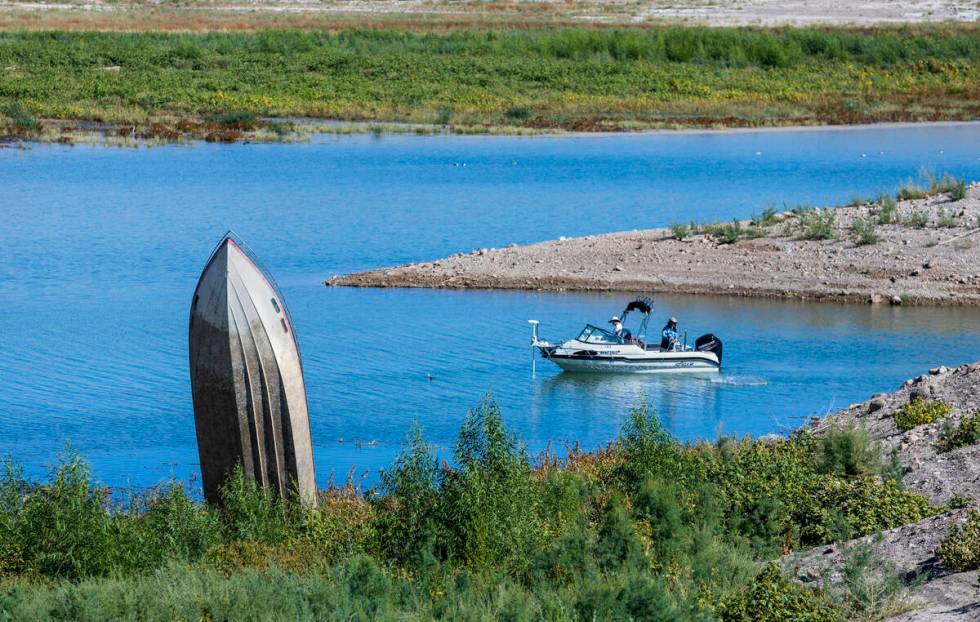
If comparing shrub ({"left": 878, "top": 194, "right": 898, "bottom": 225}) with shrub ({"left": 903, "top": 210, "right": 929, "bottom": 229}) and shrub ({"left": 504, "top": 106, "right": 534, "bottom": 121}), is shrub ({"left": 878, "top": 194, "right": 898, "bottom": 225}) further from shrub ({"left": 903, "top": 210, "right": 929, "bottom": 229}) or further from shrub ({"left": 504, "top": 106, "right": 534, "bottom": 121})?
shrub ({"left": 504, "top": 106, "right": 534, "bottom": 121})

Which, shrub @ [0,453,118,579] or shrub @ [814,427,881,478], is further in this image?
shrub @ [814,427,881,478]

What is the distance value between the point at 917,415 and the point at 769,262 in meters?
15.5

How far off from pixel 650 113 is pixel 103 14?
53123 millimetres

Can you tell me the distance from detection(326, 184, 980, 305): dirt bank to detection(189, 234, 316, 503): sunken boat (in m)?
18.2

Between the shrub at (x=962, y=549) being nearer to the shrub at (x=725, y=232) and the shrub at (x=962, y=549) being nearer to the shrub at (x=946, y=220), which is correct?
the shrub at (x=725, y=232)

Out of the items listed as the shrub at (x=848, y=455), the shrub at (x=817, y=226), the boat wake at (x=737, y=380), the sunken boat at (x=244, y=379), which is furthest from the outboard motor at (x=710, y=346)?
the sunken boat at (x=244, y=379)

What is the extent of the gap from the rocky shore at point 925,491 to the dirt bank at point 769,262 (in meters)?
11.1

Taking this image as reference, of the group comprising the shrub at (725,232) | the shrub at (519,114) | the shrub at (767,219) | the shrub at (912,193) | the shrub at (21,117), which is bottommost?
the shrub at (725,232)

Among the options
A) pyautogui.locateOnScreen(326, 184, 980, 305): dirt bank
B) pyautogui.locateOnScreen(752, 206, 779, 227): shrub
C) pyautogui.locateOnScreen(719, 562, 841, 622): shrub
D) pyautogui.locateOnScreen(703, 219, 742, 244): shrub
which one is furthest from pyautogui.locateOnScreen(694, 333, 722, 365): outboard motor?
pyautogui.locateOnScreen(719, 562, 841, 622): shrub

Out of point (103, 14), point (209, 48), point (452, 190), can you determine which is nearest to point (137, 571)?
point (452, 190)

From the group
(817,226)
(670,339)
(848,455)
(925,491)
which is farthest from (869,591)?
(817,226)

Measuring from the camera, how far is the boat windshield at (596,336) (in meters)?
25.0

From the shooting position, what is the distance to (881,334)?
1120 inches

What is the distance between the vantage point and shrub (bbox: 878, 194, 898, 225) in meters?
34.6
